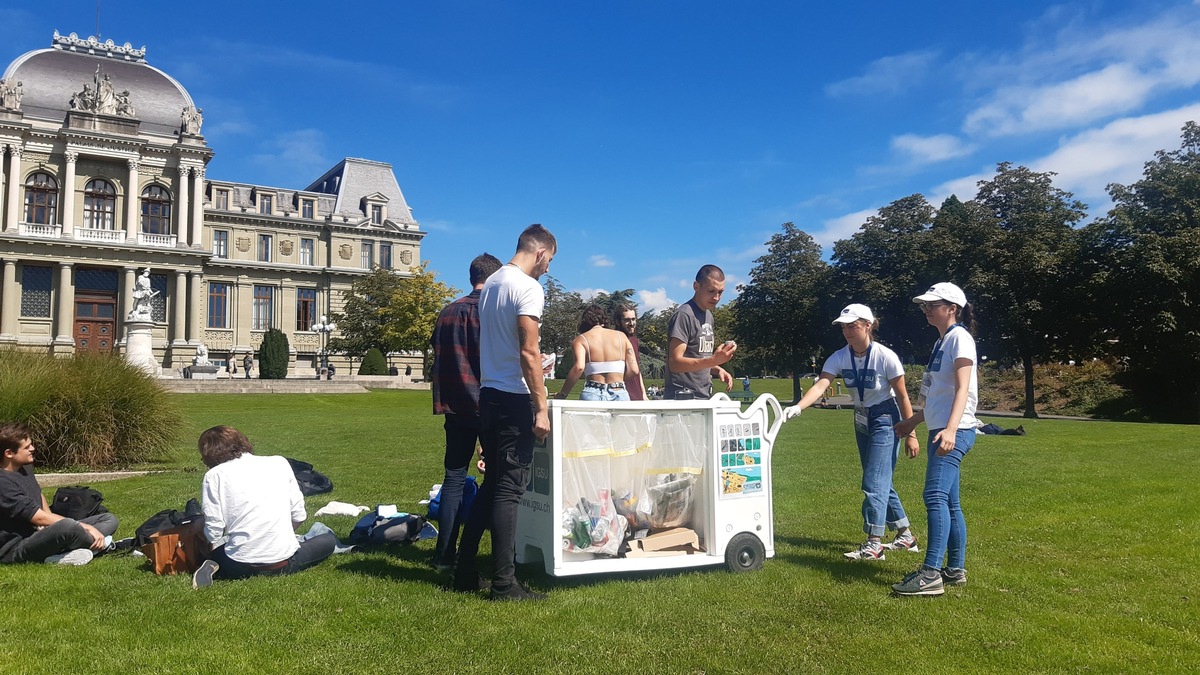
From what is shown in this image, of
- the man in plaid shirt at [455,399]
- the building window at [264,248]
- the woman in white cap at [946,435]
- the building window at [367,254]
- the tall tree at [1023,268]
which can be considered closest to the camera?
the woman in white cap at [946,435]

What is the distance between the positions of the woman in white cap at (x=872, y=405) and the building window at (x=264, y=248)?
6681cm

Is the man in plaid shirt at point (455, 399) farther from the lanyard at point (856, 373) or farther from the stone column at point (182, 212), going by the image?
the stone column at point (182, 212)

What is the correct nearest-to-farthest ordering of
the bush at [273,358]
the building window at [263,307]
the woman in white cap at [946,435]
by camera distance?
the woman in white cap at [946,435]
the bush at [273,358]
the building window at [263,307]

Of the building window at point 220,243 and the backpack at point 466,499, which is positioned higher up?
the building window at point 220,243

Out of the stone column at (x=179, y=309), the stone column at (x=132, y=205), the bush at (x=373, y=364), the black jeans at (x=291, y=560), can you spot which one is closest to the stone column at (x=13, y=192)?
the stone column at (x=132, y=205)

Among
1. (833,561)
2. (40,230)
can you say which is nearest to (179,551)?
(833,561)

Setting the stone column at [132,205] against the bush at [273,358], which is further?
the stone column at [132,205]

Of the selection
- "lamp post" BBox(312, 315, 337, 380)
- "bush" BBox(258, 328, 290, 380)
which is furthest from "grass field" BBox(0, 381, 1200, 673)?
"lamp post" BBox(312, 315, 337, 380)

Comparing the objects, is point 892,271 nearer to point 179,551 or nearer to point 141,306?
point 141,306

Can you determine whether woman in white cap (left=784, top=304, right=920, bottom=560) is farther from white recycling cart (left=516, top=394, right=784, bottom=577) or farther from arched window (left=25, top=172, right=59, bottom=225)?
arched window (left=25, top=172, right=59, bottom=225)

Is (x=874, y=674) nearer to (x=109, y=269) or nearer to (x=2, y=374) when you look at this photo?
(x=2, y=374)

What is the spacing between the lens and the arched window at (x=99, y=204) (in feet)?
178

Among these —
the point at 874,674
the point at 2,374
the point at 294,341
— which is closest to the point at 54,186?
the point at 294,341

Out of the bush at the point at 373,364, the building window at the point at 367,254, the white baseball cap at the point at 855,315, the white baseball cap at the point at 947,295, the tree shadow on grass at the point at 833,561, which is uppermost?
the building window at the point at 367,254
